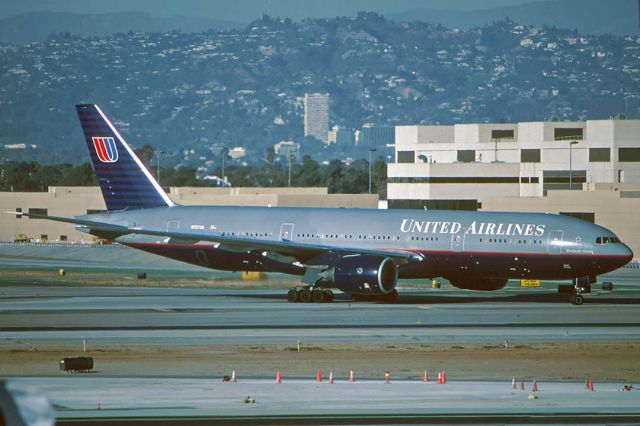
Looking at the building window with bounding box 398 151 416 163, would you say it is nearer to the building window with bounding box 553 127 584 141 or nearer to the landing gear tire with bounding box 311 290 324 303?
the building window with bounding box 553 127 584 141

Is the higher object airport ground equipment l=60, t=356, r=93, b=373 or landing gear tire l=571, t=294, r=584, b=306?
landing gear tire l=571, t=294, r=584, b=306

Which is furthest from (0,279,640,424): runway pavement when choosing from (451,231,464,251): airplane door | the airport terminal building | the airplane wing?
the airport terminal building

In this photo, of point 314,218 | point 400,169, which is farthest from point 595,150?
point 314,218

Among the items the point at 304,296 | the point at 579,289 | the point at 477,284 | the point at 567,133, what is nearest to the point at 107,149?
the point at 304,296

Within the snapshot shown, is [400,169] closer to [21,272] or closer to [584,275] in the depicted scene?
[21,272]

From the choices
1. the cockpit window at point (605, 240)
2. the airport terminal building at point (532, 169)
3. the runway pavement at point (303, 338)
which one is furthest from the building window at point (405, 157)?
the cockpit window at point (605, 240)

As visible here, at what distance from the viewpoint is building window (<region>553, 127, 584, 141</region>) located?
145 meters

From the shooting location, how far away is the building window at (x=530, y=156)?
479 ft

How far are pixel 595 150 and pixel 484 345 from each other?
101073 millimetres

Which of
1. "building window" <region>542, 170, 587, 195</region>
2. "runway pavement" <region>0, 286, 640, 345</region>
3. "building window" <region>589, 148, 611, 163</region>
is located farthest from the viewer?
"building window" <region>542, 170, 587, 195</region>

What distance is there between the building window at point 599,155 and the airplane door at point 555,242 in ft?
272

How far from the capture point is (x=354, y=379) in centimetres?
3300

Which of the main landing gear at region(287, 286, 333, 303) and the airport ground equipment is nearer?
the airport ground equipment

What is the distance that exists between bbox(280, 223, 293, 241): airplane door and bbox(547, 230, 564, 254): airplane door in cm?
1309
